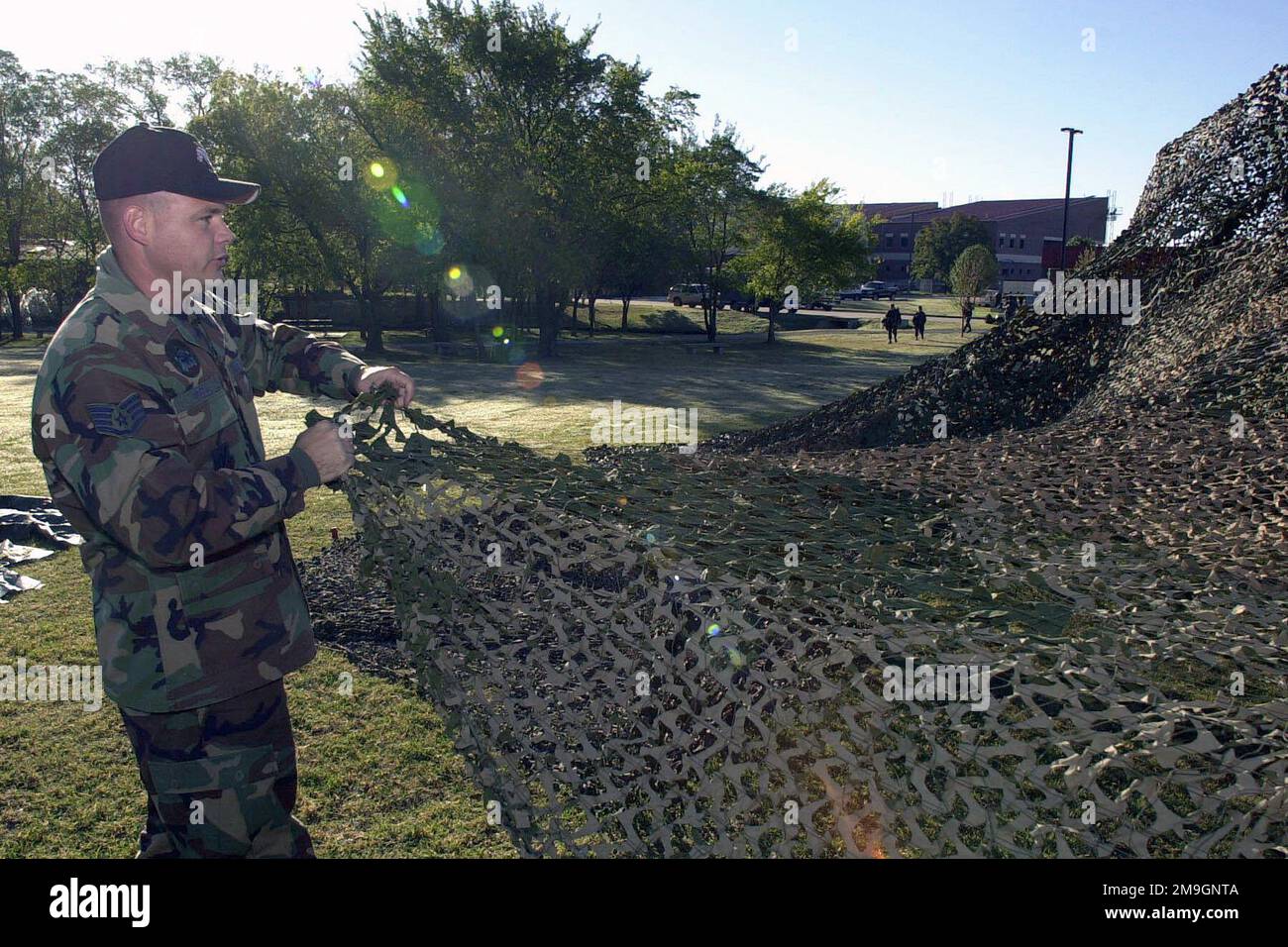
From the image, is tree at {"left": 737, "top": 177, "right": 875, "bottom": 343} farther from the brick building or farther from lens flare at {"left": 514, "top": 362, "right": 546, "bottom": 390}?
the brick building

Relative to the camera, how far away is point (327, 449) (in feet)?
8.50

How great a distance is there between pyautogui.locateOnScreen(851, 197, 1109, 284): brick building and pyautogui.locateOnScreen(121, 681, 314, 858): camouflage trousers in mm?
88079

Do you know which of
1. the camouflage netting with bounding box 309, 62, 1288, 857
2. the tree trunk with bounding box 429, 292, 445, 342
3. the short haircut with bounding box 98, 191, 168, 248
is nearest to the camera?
the camouflage netting with bounding box 309, 62, 1288, 857

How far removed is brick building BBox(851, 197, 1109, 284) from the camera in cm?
8731

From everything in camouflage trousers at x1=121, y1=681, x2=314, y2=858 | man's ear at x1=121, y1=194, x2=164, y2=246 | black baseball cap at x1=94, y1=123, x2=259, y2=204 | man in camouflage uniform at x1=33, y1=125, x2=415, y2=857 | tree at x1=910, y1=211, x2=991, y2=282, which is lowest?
camouflage trousers at x1=121, y1=681, x2=314, y2=858

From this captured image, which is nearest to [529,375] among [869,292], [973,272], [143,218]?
[143,218]

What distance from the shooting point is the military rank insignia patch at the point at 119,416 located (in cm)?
229

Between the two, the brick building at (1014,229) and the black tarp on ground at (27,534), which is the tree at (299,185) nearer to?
the black tarp on ground at (27,534)

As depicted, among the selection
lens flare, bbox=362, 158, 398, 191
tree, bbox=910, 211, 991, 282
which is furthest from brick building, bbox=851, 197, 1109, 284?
lens flare, bbox=362, 158, 398, 191

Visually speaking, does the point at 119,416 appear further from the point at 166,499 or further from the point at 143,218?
the point at 143,218

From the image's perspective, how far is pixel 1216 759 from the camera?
89.7 inches

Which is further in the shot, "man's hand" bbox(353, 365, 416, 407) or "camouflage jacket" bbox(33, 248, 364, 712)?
"man's hand" bbox(353, 365, 416, 407)
